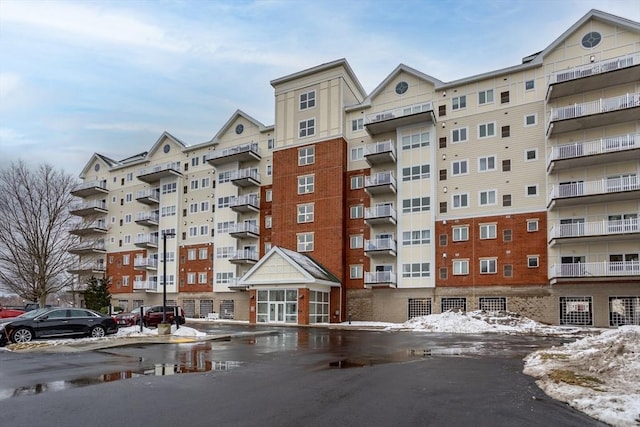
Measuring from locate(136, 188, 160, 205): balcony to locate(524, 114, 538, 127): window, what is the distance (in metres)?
40.4

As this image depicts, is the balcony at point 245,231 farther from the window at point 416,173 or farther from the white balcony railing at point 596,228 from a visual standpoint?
the white balcony railing at point 596,228

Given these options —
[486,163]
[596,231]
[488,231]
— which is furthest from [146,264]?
[596,231]

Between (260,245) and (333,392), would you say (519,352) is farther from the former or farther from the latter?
(260,245)

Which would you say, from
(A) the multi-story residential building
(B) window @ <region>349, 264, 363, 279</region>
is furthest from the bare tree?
(B) window @ <region>349, 264, 363, 279</region>

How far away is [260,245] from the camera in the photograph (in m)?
48.8

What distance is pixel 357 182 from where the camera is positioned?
42.8 m

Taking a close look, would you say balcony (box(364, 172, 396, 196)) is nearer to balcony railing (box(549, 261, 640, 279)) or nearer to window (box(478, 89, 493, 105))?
window (box(478, 89, 493, 105))

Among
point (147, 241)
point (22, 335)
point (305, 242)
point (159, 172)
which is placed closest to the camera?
point (22, 335)

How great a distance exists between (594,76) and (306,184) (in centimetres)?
2364

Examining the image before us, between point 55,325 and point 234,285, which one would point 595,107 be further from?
point 55,325

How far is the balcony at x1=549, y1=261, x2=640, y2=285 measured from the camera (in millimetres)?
30859

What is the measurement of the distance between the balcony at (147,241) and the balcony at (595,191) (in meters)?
41.4

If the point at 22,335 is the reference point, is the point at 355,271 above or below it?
above

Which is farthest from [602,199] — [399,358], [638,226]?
→ [399,358]
